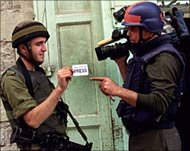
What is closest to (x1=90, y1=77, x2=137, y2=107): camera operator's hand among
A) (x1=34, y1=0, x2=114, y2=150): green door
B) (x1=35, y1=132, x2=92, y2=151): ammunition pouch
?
(x1=35, y1=132, x2=92, y2=151): ammunition pouch

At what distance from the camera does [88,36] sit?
4.91 m

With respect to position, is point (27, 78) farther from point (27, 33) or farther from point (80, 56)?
point (80, 56)

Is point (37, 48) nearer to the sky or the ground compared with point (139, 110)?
nearer to the sky

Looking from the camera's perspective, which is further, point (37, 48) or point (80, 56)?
point (80, 56)

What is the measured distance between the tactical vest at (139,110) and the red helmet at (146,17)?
6.1 inches

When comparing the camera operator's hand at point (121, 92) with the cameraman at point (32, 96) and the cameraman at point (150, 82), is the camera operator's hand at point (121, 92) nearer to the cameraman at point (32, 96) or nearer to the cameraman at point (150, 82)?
the cameraman at point (150, 82)

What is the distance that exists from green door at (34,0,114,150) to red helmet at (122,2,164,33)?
111 cm

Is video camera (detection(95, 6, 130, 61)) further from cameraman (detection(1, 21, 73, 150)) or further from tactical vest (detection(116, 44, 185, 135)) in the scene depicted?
cameraman (detection(1, 21, 73, 150))

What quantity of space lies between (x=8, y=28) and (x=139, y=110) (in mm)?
1740

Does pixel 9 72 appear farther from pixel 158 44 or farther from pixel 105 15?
pixel 105 15

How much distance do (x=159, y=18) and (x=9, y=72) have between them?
3.65 feet

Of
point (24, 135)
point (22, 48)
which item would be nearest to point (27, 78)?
point (22, 48)

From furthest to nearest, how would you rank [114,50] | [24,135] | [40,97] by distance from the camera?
[114,50], [40,97], [24,135]

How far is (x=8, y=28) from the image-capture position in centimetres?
488
